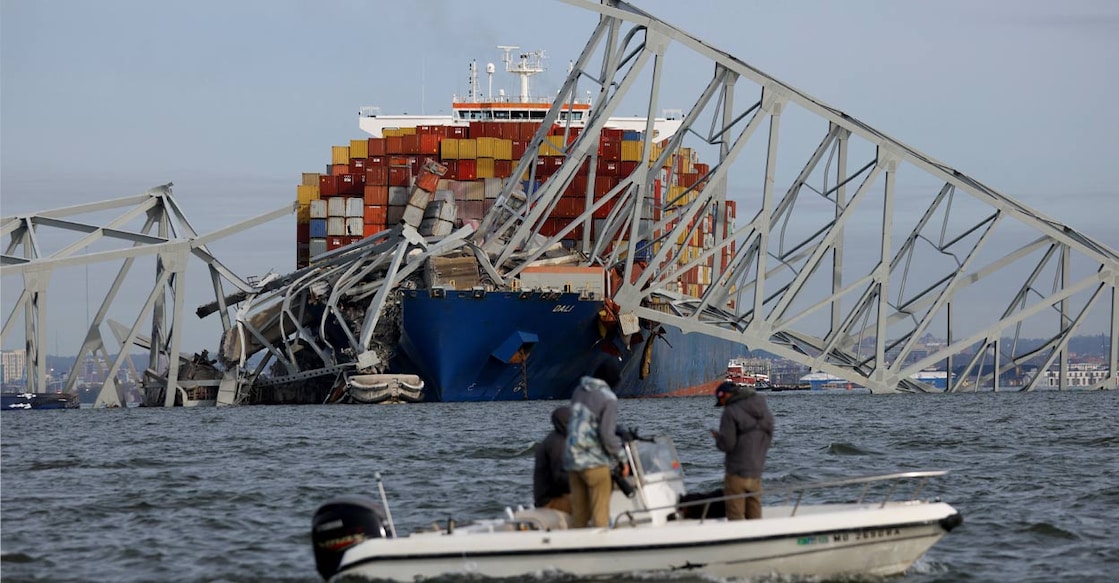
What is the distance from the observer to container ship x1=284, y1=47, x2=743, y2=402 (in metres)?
54.7

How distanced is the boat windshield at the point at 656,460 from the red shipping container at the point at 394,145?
57.9 metres

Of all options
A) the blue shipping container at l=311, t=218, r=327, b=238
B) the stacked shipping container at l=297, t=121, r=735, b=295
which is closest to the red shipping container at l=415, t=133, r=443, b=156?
the stacked shipping container at l=297, t=121, r=735, b=295

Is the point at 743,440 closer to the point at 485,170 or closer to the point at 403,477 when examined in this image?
the point at 403,477

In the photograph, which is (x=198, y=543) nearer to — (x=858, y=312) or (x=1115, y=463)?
(x=1115, y=463)

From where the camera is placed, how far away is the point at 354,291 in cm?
5644

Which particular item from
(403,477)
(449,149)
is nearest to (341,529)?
(403,477)

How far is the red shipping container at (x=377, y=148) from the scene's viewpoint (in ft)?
233

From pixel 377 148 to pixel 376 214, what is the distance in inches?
182

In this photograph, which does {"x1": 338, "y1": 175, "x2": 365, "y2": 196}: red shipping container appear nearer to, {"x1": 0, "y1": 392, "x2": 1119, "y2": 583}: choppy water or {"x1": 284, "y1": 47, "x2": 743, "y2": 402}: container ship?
{"x1": 284, "y1": 47, "x2": 743, "y2": 402}: container ship

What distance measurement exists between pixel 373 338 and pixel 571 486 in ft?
142

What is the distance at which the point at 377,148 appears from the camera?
7138 cm

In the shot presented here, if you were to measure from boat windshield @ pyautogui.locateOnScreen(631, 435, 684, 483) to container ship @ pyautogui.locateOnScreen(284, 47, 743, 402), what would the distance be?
1436 inches

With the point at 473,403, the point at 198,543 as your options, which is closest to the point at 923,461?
the point at 198,543

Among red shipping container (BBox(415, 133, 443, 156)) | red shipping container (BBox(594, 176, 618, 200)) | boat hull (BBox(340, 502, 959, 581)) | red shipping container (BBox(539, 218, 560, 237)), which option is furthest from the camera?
red shipping container (BBox(415, 133, 443, 156))
